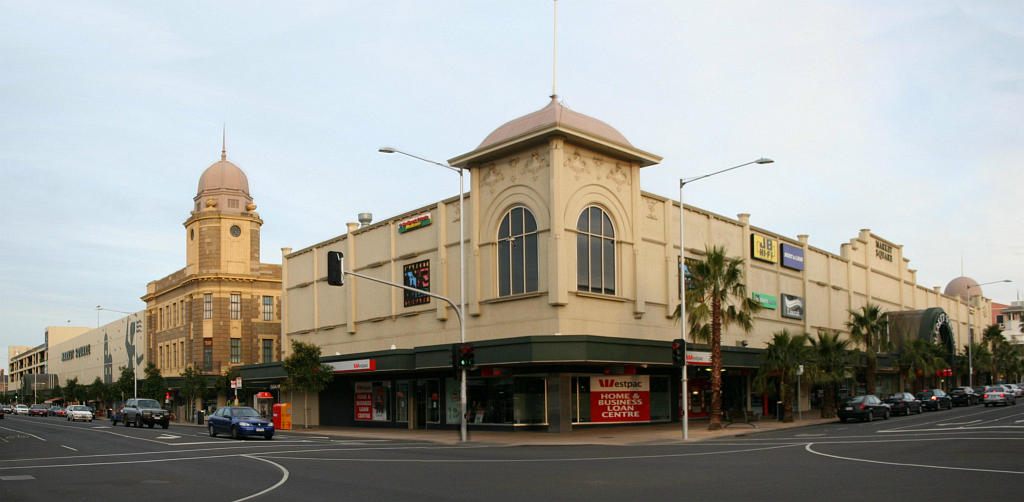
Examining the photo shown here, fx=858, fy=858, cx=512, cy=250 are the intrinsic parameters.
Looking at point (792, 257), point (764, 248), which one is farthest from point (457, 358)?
point (792, 257)

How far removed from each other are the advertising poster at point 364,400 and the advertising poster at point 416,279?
6.31 m

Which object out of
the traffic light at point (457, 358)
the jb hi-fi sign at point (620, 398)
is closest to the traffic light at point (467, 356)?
the traffic light at point (457, 358)

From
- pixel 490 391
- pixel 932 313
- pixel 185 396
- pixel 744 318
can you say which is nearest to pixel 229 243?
pixel 185 396

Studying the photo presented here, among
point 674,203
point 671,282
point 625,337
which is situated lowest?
point 625,337

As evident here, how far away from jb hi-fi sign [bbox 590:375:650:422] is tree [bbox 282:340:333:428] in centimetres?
1564

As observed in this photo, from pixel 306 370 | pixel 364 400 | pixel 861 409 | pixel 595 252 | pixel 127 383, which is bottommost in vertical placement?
pixel 127 383

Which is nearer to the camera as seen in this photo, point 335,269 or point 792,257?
point 335,269

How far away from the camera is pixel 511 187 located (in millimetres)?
38938

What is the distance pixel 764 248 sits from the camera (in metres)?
51.1

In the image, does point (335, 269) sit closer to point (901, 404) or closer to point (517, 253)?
point (517, 253)

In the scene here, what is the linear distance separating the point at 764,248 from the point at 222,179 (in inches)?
1835

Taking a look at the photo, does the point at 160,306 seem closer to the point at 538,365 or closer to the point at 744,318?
the point at 538,365

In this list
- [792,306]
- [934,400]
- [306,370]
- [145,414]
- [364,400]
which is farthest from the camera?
[792,306]

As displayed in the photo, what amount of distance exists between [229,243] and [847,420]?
51316mm
